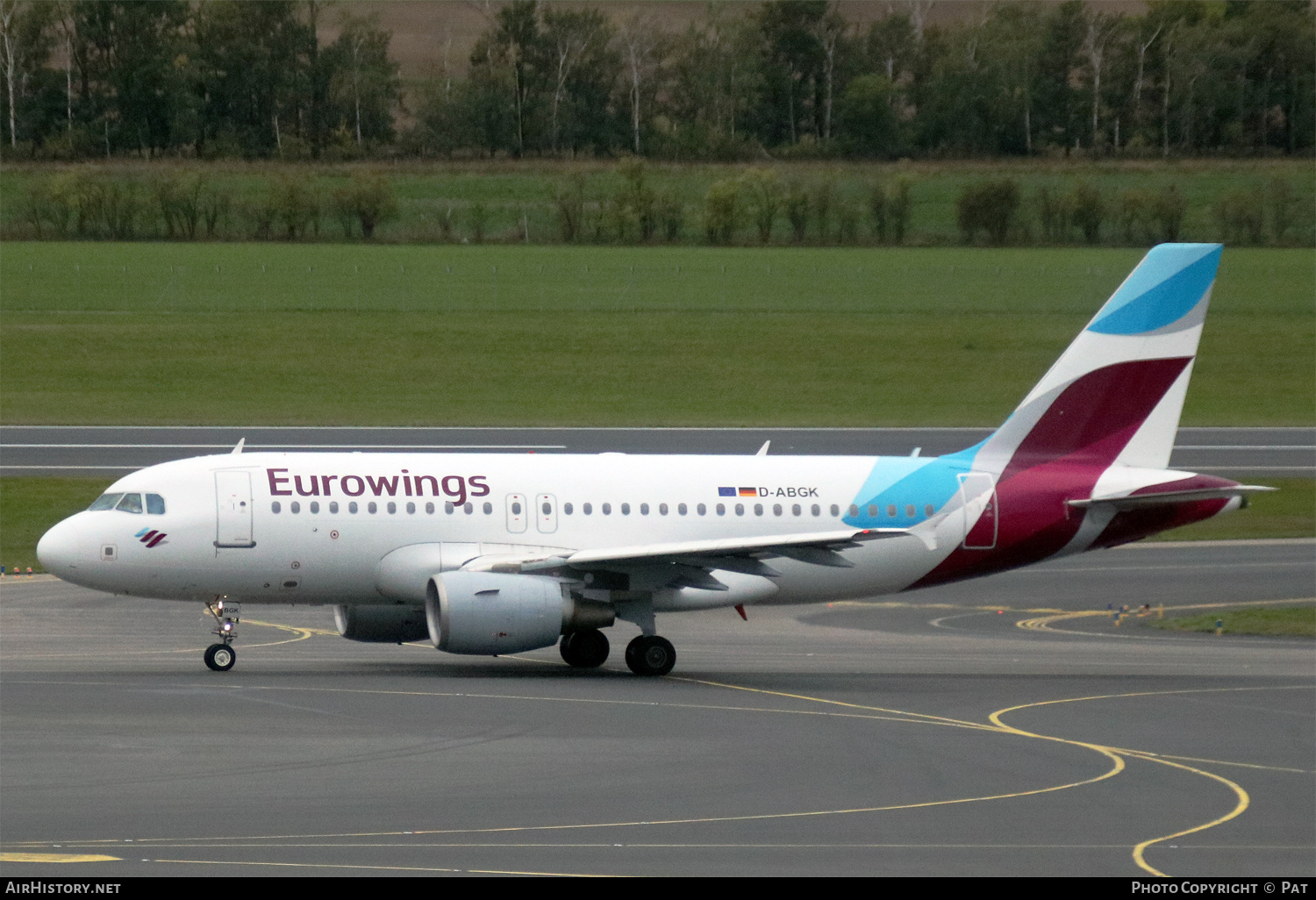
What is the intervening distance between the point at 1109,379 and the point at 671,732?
527 inches

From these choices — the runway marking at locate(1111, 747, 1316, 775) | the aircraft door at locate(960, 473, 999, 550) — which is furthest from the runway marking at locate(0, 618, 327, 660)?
the runway marking at locate(1111, 747, 1316, 775)

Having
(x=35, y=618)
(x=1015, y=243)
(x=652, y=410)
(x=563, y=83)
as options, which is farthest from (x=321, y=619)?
(x=563, y=83)

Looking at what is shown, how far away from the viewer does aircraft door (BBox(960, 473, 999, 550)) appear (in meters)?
32.9

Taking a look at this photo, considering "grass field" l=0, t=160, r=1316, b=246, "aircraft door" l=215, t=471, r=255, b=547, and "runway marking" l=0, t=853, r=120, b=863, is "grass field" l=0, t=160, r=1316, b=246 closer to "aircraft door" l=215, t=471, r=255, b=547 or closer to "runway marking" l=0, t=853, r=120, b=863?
"aircraft door" l=215, t=471, r=255, b=547

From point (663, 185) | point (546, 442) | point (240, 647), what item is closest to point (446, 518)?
point (240, 647)

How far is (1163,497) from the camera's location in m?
32.6

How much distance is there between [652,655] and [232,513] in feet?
24.1

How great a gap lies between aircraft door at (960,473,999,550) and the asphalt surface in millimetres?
28599

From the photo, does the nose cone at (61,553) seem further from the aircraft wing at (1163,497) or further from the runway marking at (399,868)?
the aircraft wing at (1163,497)

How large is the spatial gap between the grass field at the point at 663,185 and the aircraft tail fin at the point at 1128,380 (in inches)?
3333

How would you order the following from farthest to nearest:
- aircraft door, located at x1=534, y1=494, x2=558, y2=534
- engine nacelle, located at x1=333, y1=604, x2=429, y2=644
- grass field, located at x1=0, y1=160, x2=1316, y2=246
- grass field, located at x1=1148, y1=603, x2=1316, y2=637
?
grass field, located at x1=0, y1=160, x2=1316, y2=246, grass field, located at x1=1148, y1=603, x2=1316, y2=637, engine nacelle, located at x1=333, y1=604, x2=429, y2=644, aircraft door, located at x1=534, y1=494, x2=558, y2=534

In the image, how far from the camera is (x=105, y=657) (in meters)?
31.1

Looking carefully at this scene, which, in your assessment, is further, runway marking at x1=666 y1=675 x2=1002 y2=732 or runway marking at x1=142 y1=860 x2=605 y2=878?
runway marking at x1=666 y1=675 x2=1002 y2=732

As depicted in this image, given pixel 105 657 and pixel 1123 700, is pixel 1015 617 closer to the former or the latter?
pixel 1123 700
